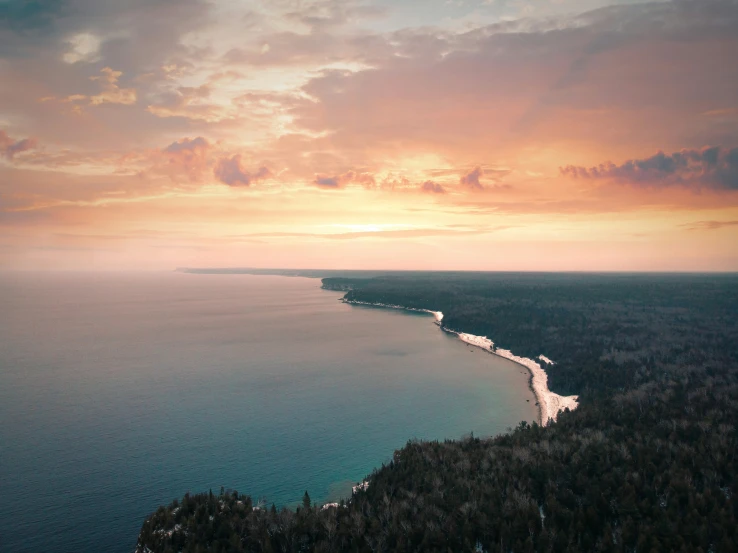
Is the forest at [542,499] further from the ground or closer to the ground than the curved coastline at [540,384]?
further from the ground

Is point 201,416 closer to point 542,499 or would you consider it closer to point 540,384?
point 542,499

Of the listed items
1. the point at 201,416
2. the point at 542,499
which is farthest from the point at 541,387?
the point at 201,416

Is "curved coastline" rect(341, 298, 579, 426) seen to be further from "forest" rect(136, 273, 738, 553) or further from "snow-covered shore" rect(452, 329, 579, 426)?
"forest" rect(136, 273, 738, 553)

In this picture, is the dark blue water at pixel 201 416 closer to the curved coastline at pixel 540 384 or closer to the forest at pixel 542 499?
the curved coastline at pixel 540 384

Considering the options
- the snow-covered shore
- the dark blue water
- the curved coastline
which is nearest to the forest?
the dark blue water

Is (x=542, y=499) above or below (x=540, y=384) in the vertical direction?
above

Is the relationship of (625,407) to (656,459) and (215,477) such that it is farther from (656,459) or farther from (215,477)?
(215,477)

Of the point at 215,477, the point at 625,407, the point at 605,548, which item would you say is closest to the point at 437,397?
the point at 625,407

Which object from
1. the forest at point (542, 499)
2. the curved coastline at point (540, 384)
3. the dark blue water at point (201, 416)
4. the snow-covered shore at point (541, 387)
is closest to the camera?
the forest at point (542, 499)

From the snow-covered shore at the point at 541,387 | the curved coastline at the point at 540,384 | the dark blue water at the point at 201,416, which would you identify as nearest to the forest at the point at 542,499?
the dark blue water at the point at 201,416
